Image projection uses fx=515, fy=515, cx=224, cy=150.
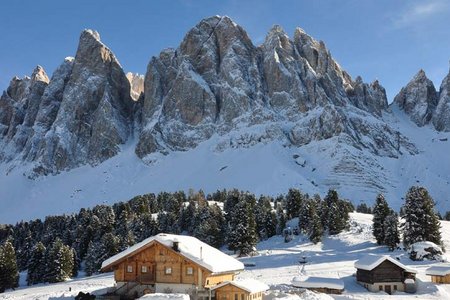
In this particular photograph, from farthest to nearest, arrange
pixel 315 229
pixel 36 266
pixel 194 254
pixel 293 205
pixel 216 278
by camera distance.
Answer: pixel 293 205 → pixel 315 229 → pixel 36 266 → pixel 216 278 → pixel 194 254

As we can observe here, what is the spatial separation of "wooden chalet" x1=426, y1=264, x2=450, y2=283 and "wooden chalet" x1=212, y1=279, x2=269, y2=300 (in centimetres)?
2370

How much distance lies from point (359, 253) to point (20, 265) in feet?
200

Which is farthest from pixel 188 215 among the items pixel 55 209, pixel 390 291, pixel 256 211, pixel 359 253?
pixel 55 209

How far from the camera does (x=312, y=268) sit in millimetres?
61312

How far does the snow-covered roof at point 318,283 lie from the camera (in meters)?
46.3

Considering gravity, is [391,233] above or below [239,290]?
above

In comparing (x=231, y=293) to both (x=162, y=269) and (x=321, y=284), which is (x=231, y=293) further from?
(x=321, y=284)

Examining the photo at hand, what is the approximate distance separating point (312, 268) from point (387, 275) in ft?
38.0

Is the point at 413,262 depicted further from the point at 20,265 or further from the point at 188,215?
the point at 20,265

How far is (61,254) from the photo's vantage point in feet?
243

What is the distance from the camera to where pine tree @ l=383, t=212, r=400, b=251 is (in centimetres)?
7175

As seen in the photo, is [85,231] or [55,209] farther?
[55,209]

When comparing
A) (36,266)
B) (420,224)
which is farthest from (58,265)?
(420,224)

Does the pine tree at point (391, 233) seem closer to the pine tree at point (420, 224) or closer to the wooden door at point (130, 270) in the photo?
the pine tree at point (420, 224)
